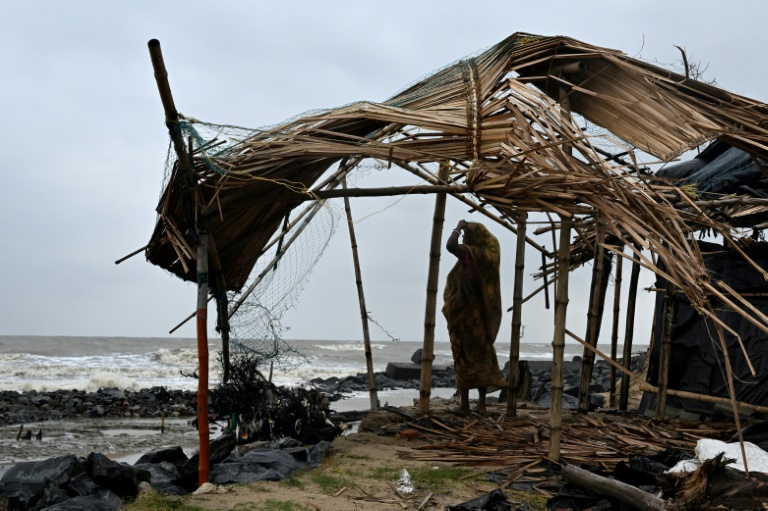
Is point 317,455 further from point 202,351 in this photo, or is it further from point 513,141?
point 513,141

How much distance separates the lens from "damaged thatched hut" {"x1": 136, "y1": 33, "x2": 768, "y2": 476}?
16.5ft

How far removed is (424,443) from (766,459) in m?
2.65

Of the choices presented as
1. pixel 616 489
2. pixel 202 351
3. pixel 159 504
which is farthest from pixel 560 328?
pixel 159 504

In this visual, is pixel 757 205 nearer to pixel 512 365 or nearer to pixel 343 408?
pixel 512 365

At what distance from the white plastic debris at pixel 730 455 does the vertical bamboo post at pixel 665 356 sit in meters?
2.60

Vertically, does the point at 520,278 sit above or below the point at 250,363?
above

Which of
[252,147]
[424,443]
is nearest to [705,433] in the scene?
[424,443]

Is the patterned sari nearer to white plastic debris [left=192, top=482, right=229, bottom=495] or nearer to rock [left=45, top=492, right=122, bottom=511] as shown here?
white plastic debris [left=192, top=482, right=229, bottom=495]

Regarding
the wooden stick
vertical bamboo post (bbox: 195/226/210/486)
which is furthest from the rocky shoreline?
vertical bamboo post (bbox: 195/226/210/486)

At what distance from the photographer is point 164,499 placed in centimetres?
489

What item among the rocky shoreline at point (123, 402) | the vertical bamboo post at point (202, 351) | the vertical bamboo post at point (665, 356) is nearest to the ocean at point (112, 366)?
the rocky shoreline at point (123, 402)

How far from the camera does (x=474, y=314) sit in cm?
760

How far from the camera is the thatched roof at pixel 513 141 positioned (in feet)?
16.5

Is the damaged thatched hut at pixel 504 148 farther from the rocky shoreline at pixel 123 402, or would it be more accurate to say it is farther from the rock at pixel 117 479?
the rocky shoreline at pixel 123 402
